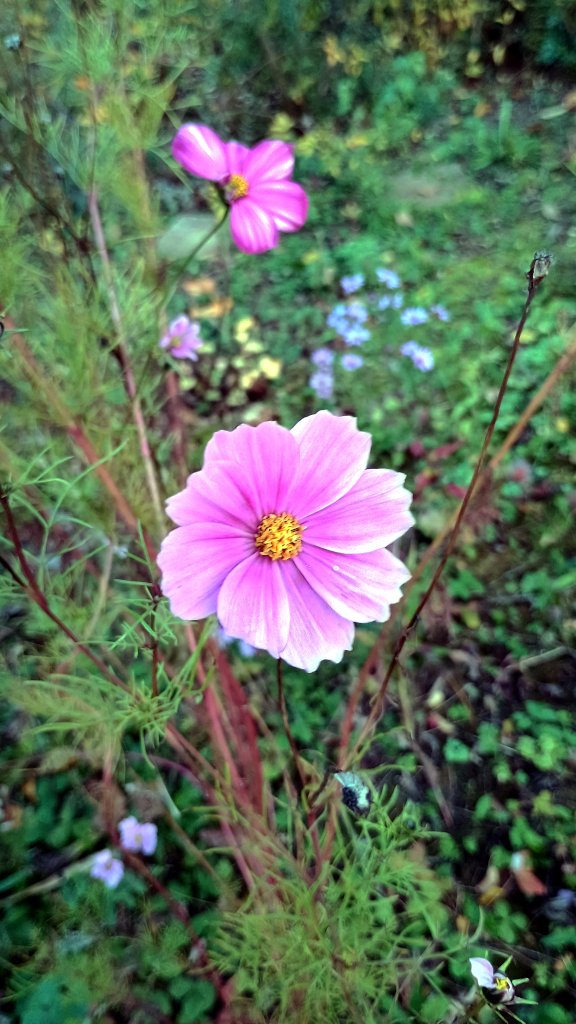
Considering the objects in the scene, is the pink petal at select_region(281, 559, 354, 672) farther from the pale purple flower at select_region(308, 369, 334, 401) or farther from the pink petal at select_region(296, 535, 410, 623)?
the pale purple flower at select_region(308, 369, 334, 401)

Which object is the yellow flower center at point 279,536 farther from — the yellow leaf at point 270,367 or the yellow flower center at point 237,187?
the yellow leaf at point 270,367

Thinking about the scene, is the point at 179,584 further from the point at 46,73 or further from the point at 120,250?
the point at 46,73

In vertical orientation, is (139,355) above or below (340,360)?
above

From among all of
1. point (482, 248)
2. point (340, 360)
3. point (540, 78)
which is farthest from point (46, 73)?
point (540, 78)

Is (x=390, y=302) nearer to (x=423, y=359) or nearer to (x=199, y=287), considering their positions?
(x=423, y=359)

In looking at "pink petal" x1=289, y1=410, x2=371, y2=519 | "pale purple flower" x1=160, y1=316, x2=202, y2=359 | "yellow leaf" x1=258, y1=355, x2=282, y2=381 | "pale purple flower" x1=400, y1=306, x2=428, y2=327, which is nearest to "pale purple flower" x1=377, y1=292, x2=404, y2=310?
"pale purple flower" x1=400, y1=306, x2=428, y2=327

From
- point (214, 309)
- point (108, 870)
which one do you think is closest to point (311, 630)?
point (108, 870)

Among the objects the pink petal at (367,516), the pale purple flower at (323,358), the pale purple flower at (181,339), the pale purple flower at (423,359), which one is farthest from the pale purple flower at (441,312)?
the pink petal at (367,516)
